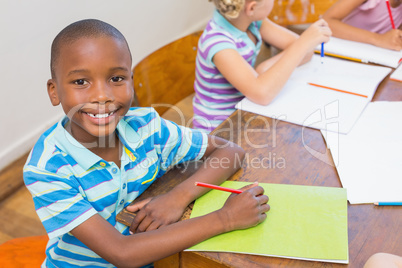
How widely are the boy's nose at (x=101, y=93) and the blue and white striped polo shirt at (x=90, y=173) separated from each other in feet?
0.35

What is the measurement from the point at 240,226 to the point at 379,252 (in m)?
0.25

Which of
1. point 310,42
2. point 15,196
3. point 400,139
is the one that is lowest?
point 15,196

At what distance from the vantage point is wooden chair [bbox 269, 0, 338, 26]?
2.04m

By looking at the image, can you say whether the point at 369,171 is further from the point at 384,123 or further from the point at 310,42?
the point at 310,42

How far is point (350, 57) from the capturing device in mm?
1495

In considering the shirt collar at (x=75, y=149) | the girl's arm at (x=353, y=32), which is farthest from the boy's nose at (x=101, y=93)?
the girl's arm at (x=353, y=32)

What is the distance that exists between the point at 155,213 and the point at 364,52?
3.27ft

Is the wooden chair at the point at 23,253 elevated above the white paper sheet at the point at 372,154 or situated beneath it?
situated beneath

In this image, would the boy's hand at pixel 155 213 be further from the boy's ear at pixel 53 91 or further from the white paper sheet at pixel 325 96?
the white paper sheet at pixel 325 96

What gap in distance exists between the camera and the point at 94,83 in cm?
90

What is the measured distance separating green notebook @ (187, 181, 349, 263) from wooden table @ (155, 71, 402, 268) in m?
0.01

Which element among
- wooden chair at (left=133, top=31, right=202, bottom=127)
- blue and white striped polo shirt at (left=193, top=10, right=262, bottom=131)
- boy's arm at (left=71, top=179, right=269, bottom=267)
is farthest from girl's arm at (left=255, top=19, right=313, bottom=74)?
boy's arm at (left=71, top=179, right=269, bottom=267)

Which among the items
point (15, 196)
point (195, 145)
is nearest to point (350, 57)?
point (195, 145)

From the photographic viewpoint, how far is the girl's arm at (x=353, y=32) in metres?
1.55
